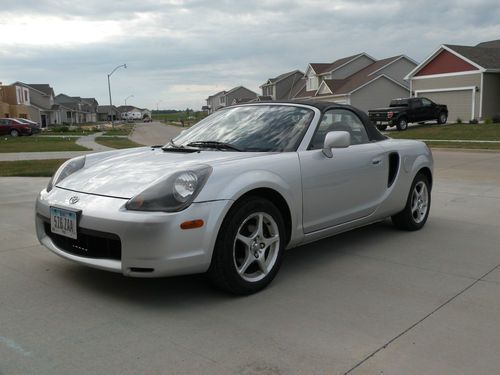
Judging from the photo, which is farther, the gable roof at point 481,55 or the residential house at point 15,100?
the residential house at point 15,100

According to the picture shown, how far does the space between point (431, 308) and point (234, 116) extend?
2.47 m

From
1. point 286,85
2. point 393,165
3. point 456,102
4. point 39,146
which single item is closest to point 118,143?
point 39,146

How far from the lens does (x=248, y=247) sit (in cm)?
362

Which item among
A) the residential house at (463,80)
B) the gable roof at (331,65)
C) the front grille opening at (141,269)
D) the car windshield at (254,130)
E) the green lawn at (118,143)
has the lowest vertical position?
the green lawn at (118,143)

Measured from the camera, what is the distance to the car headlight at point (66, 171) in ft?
13.9

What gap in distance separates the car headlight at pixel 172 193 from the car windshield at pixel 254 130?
800 mm

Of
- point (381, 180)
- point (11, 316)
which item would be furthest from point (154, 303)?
point (381, 180)

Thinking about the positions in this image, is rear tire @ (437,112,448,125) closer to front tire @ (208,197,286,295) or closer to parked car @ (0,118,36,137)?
front tire @ (208,197,286,295)

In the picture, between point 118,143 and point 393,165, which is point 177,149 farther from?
point 118,143

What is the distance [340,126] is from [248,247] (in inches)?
70.0

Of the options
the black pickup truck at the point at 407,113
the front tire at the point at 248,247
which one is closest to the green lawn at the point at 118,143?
the black pickup truck at the point at 407,113

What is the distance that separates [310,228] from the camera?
13.6 feet

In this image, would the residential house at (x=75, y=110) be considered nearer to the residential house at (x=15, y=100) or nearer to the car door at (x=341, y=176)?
the residential house at (x=15, y=100)

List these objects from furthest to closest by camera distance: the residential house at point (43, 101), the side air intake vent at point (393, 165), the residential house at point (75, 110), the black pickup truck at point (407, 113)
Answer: the residential house at point (75, 110) < the residential house at point (43, 101) < the black pickup truck at point (407, 113) < the side air intake vent at point (393, 165)
